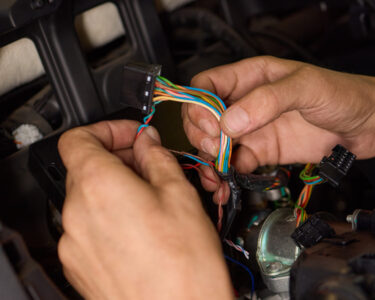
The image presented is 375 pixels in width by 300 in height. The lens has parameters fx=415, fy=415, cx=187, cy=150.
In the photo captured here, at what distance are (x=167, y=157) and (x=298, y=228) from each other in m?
0.29

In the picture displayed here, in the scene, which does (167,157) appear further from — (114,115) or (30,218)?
(30,218)

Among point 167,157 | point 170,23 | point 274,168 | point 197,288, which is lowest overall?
point 274,168

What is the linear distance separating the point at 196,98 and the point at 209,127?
0.14 m

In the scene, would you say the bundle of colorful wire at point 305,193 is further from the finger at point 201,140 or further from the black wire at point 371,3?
the black wire at point 371,3

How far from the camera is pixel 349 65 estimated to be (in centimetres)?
149

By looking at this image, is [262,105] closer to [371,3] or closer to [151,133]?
[151,133]

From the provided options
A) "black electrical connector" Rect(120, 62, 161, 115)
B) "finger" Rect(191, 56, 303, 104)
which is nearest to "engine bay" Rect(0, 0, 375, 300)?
"black electrical connector" Rect(120, 62, 161, 115)

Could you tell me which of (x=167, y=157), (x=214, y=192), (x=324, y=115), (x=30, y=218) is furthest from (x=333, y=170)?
(x=30, y=218)

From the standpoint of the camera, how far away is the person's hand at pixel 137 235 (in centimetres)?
54

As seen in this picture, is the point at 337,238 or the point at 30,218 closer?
the point at 337,238

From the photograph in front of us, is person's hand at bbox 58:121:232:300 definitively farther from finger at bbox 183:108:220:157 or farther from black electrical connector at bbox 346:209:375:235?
black electrical connector at bbox 346:209:375:235

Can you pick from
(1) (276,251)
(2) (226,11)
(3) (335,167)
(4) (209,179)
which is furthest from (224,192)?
(2) (226,11)

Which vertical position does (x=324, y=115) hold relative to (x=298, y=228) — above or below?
above

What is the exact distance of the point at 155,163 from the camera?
641mm
